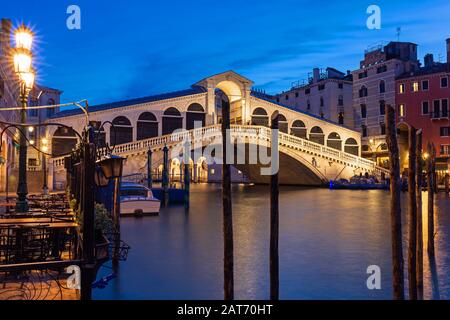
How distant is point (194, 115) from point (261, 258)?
2497 cm

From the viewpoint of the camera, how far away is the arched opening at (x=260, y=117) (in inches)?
1369

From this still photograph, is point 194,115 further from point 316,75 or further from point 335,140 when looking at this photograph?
point 316,75

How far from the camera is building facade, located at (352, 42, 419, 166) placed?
3519 centimetres

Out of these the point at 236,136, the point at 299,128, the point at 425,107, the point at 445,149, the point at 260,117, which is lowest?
the point at 445,149

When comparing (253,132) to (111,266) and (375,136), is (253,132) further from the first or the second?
(111,266)

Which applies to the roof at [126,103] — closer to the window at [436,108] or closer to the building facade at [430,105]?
the building facade at [430,105]

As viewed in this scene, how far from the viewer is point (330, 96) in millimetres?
40875

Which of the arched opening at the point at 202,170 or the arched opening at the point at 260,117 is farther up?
the arched opening at the point at 260,117

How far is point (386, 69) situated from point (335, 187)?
35.1 ft

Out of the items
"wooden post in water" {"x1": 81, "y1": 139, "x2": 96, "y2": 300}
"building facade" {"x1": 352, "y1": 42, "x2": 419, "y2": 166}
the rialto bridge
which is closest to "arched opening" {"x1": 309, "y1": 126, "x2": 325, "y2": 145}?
the rialto bridge

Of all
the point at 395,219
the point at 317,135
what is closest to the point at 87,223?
the point at 395,219

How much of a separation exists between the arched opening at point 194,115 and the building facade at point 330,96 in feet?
44.8

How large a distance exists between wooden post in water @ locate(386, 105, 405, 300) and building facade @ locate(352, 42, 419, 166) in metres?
31.2

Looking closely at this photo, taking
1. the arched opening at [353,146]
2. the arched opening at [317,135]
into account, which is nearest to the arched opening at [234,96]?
the arched opening at [317,135]
